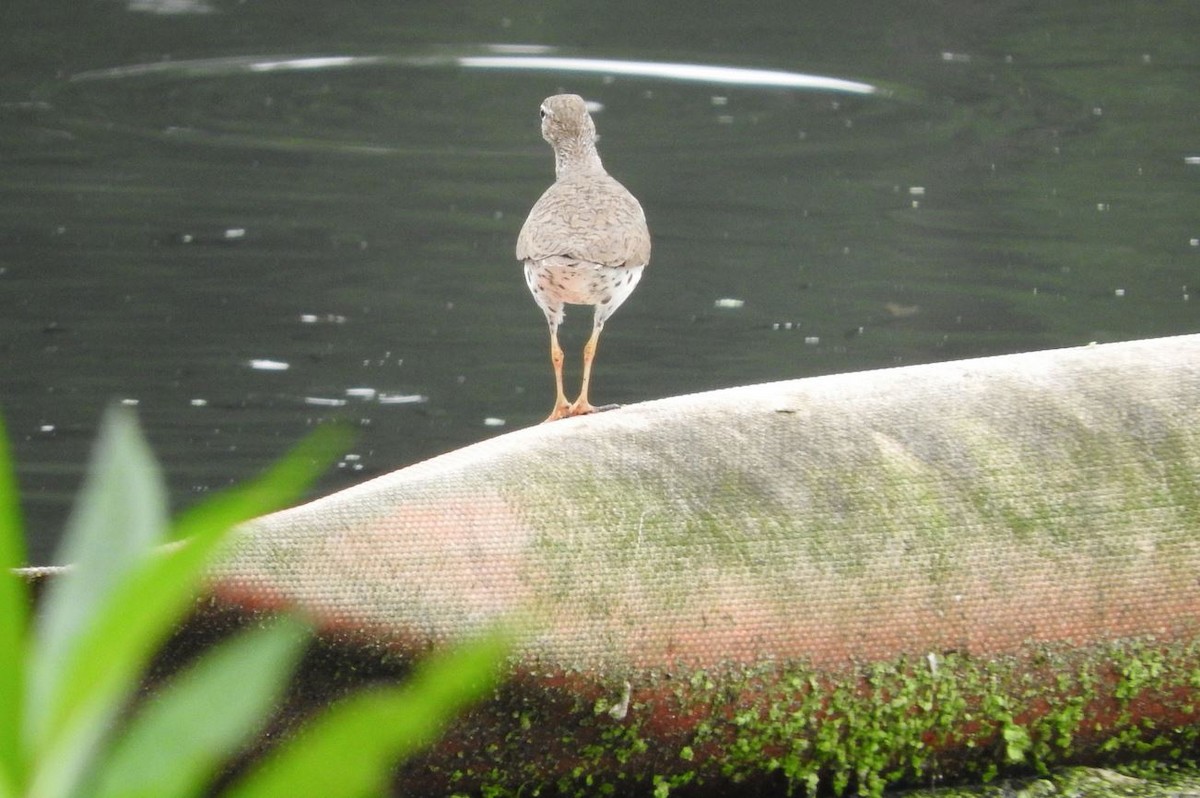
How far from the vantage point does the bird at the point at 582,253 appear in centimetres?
401

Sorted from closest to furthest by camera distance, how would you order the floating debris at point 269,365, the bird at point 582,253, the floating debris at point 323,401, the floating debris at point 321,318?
the bird at point 582,253 → the floating debris at point 323,401 → the floating debris at point 269,365 → the floating debris at point 321,318

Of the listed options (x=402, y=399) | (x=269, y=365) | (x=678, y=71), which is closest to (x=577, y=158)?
(x=402, y=399)

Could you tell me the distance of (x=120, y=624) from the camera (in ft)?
1.56

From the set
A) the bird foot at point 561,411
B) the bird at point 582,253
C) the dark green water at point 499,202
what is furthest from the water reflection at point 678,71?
the bird foot at point 561,411

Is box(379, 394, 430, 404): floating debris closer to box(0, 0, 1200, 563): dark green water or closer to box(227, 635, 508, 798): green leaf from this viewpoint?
box(0, 0, 1200, 563): dark green water

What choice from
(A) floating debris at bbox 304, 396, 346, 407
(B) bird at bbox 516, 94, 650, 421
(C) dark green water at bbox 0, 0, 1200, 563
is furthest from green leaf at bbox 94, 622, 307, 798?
(A) floating debris at bbox 304, 396, 346, 407

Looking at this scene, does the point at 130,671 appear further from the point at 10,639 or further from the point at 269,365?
the point at 269,365

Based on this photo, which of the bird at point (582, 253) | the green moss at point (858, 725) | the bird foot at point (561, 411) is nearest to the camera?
the green moss at point (858, 725)

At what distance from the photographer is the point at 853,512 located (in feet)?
9.53

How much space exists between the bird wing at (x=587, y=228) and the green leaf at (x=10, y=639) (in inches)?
139

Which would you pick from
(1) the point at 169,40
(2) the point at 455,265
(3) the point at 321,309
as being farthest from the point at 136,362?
(1) the point at 169,40

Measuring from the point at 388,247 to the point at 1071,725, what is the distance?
254 inches

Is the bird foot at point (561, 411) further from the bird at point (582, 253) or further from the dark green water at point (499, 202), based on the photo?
the dark green water at point (499, 202)

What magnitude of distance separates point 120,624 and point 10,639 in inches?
1.2
